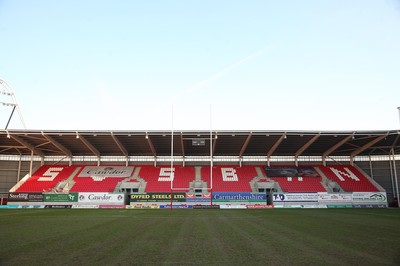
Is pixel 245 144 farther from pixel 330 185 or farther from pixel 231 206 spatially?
pixel 330 185

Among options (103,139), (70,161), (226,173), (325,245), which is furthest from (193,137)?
(325,245)

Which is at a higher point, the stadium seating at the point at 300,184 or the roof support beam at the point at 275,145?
the roof support beam at the point at 275,145

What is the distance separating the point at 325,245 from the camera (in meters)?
8.19

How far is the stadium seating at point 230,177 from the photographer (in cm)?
3903

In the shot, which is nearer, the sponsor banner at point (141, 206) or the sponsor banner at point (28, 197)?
the sponsor banner at point (141, 206)

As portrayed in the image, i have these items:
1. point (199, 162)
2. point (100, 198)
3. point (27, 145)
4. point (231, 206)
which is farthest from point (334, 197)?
point (27, 145)

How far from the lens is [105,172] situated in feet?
140

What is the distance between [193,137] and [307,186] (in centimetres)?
1609

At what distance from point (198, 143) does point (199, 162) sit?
773 cm

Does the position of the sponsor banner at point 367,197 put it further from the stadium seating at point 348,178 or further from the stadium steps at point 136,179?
the stadium steps at point 136,179

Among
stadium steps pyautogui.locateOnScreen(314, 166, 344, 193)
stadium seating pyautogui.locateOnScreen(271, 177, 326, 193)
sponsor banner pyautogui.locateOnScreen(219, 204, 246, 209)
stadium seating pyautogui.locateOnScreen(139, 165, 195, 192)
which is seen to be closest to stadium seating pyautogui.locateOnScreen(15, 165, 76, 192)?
stadium seating pyautogui.locateOnScreen(139, 165, 195, 192)

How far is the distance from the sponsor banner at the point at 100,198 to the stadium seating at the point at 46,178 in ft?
20.2

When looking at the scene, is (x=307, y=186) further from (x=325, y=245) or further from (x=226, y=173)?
(x=325, y=245)

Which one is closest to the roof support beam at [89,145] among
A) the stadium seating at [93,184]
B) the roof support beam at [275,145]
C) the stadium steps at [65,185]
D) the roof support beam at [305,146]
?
the stadium seating at [93,184]
